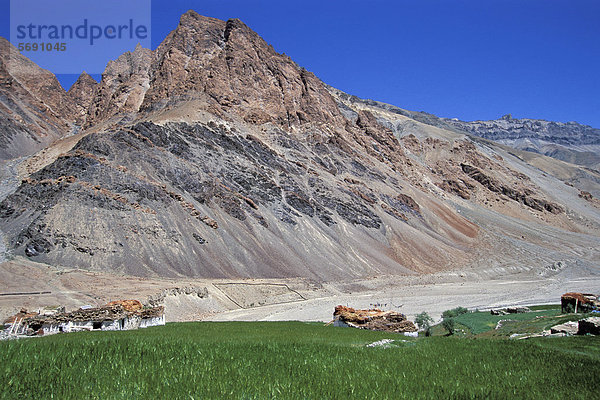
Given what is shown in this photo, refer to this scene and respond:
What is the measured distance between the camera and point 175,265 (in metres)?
52.8

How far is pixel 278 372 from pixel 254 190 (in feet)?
228

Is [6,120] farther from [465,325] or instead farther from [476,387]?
[476,387]

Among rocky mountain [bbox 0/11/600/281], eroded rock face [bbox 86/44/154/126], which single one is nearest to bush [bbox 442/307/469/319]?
rocky mountain [bbox 0/11/600/281]

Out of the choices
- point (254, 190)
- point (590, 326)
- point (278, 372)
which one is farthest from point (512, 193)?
point (278, 372)

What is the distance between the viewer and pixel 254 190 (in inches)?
3034

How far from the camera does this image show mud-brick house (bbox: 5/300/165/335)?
20.4m

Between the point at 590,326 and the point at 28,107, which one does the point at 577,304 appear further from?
the point at 28,107

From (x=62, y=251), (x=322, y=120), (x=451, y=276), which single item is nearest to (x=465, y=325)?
(x=62, y=251)

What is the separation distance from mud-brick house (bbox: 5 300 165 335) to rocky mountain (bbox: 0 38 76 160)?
284 ft

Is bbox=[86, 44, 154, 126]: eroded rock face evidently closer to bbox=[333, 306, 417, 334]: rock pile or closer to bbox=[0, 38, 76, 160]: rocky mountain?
bbox=[0, 38, 76, 160]: rocky mountain

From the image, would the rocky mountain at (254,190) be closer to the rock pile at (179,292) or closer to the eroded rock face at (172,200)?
the eroded rock face at (172,200)

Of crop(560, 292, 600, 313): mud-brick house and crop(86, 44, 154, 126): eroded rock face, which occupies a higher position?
crop(86, 44, 154, 126): eroded rock face

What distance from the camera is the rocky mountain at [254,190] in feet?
181

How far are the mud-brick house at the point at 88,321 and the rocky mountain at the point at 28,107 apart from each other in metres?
86.4
